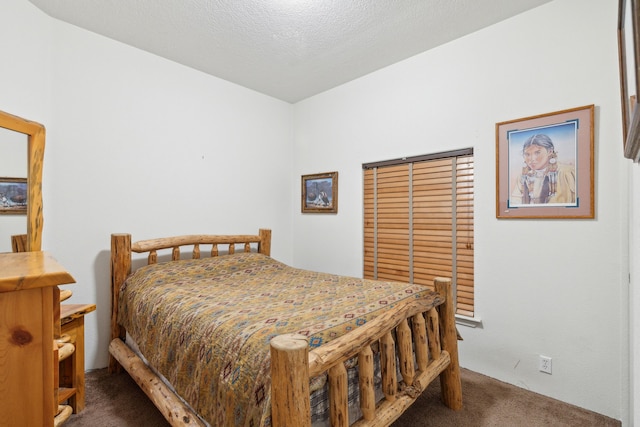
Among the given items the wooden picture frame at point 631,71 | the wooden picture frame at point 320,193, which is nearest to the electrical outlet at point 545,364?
the wooden picture frame at point 631,71

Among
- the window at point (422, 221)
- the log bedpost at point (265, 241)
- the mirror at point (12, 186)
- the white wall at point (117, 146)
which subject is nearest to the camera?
the mirror at point (12, 186)

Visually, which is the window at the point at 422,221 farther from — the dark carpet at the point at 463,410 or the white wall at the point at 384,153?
the dark carpet at the point at 463,410

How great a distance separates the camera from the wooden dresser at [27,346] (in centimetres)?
62

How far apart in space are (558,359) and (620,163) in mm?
1254


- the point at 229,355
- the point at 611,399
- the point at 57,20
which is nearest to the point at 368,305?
the point at 229,355

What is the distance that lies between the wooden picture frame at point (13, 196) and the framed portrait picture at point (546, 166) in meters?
3.04

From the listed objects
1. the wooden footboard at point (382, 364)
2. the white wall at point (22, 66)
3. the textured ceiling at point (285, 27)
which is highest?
the textured ceiling at point (285, 27)

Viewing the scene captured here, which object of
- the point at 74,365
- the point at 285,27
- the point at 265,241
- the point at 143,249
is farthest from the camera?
the point at 265,241

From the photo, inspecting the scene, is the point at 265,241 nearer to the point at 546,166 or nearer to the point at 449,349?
the point at 449,349

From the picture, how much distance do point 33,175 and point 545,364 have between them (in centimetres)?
344

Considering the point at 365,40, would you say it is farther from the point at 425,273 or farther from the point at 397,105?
the point at 425,273

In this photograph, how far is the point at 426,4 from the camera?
2.05 metres

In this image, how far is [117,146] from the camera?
2514 millimetres

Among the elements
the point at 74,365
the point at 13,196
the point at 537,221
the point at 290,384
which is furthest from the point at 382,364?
the point at 13,196
